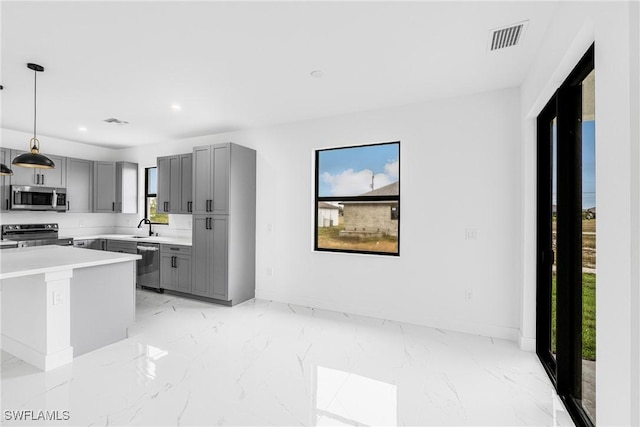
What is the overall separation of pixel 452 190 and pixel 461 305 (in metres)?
1.26

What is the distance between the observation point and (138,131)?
497 cm

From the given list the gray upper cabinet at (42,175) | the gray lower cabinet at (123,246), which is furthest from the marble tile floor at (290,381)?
the gray upper cabinet at (42,175)

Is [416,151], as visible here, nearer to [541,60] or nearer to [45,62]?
[541,60]

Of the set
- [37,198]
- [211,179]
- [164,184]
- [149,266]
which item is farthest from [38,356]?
[37,198]

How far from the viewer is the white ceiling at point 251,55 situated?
204cm

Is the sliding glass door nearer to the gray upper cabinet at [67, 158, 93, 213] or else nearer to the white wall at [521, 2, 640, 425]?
the white wall at [521, 2, 640, 425]

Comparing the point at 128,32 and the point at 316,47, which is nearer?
the point at 128,32

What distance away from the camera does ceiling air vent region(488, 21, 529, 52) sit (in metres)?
2.19

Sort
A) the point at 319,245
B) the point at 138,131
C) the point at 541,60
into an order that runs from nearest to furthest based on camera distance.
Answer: the point at 541,60
the point at 319,245
the point at 138,131

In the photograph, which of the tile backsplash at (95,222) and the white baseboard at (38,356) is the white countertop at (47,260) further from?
the tile backsplash at (95,222)

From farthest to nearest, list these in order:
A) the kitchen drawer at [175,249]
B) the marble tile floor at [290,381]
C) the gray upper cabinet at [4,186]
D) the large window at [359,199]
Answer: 1. the kitchen drawer at [175,249]
2. the gray upper cabinet at [4,186]
3. the large window at [359,199]
4. the marble tile floor at [290,381]

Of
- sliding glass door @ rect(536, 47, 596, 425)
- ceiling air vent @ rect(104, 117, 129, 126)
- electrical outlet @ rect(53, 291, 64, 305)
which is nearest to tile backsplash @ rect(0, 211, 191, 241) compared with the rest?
ceiling air vent @ rect(104, 117, 129, 126)

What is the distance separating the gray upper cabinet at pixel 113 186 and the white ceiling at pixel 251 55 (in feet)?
5.86

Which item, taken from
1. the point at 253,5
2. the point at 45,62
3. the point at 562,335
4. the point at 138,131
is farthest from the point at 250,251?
the point at 562,335
